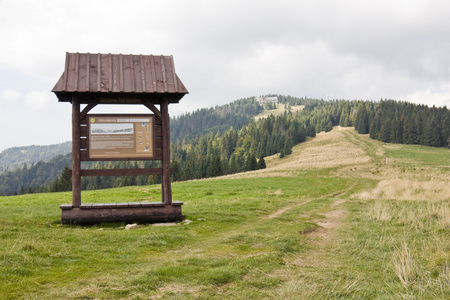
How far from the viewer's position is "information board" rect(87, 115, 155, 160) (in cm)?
1430

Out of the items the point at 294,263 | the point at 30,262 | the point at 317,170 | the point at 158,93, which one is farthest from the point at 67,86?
the point at 317,170

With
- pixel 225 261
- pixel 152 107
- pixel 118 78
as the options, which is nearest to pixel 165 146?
pixel 152 107

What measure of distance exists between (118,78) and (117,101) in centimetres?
98

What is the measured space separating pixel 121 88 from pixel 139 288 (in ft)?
32.4

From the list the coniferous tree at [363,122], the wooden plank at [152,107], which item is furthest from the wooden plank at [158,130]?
the coniferous tree at [363,122]

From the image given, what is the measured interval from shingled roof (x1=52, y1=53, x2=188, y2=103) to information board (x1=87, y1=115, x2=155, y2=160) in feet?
3.15

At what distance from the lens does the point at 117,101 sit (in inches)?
574

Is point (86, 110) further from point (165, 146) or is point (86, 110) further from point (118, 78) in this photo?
point (165, 146)

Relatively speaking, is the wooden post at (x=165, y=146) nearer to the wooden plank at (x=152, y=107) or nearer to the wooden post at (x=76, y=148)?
the wooden plank at (x=152, y=107)

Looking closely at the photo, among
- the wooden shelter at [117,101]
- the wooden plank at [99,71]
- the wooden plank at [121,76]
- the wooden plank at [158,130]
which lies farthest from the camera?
the wooden plank at [158,130]

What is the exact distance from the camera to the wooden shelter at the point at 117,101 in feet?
45.4

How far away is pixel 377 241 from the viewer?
33.9 ft

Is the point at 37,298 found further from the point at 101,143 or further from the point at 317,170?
the point at 317,170

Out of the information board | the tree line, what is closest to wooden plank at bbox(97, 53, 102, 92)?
the information board
